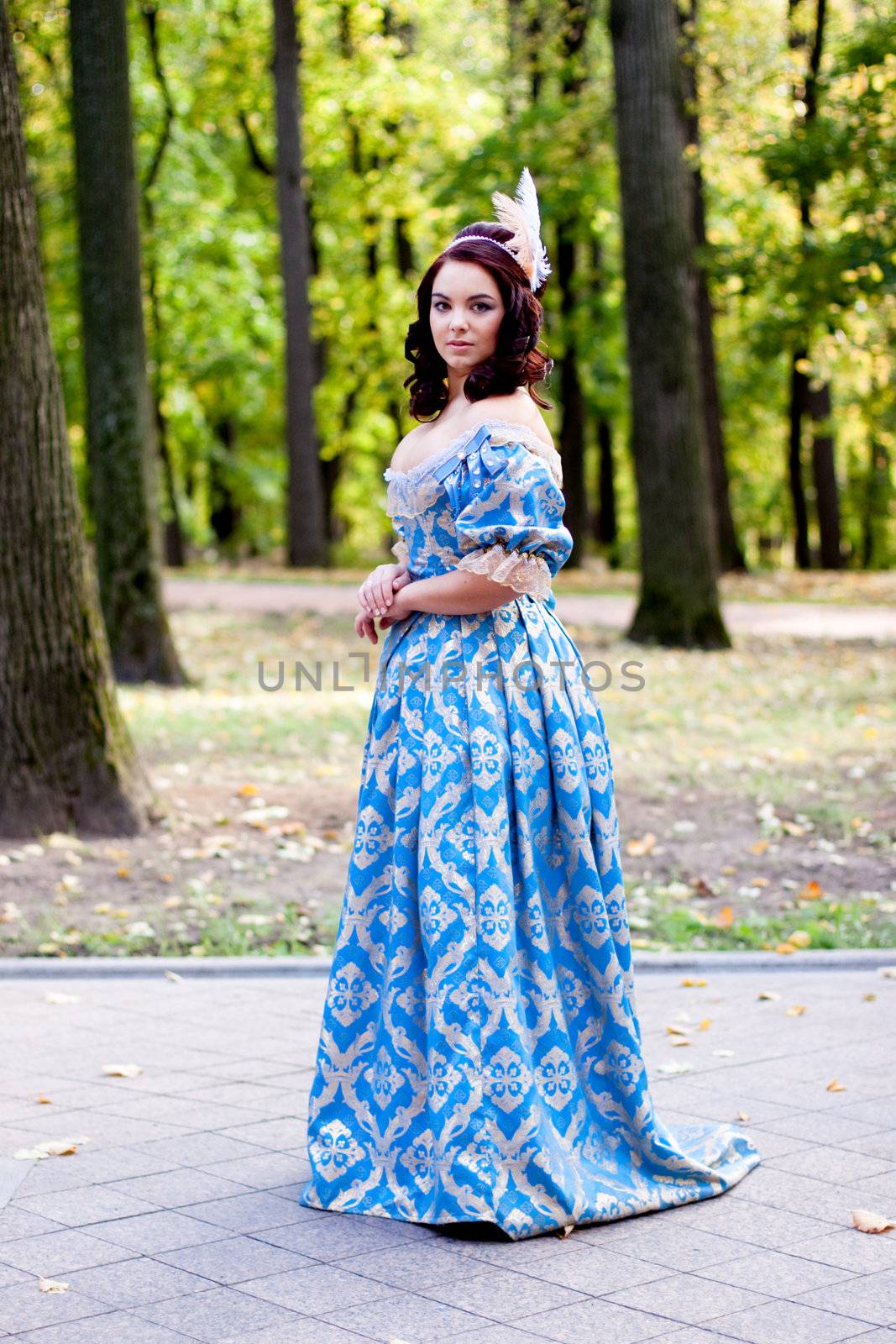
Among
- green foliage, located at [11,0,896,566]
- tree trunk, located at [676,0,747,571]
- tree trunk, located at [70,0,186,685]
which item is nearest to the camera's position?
tree trunk, located at [70,0,186,685]

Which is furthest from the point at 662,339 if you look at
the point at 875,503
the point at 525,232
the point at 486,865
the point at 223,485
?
the point at 875,503

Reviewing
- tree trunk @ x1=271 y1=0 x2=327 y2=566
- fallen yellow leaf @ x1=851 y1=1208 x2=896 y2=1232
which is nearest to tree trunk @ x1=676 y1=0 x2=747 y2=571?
tree trunk @ x1=271 y1=0 x2=327 y2=566

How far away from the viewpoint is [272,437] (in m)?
39.5

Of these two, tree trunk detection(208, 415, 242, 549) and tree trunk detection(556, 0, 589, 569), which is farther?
tree trunk detection(208, 415, 242, 549)

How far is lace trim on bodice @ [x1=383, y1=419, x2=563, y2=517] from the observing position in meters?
3.84

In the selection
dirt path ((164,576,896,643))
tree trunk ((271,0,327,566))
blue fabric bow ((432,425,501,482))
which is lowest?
dirt path ((164,576,896,643))

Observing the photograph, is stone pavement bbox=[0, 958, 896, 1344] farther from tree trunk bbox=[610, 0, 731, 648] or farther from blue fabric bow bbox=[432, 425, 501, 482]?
tree trunk bbox=[610, 0, 731, 648]

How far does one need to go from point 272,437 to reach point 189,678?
27.0 m

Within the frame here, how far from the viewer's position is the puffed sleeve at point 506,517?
12.5 ft

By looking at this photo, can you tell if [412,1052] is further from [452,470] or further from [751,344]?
[751,344]

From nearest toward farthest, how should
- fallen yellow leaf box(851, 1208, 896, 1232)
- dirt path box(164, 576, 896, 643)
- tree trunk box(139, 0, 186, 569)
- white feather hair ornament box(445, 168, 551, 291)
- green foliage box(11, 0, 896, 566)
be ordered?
fallen yellow leaf box(851, 1208, 896, 1232)
white feather hair ornament box(445, 168, 551, 291)
dirt path box(164, 576, 896, 643)
green foliage box(11, 0, 896, 566)
tree trunk box(139, 0, 186, 569)

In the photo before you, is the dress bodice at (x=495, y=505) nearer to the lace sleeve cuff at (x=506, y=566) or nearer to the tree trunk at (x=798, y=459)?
the lace sleeve cuff at (x=506, y=566)

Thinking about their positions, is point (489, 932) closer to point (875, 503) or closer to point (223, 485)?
point (223, 485)

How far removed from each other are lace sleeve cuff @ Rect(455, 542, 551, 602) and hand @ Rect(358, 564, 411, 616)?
0.19 metres
